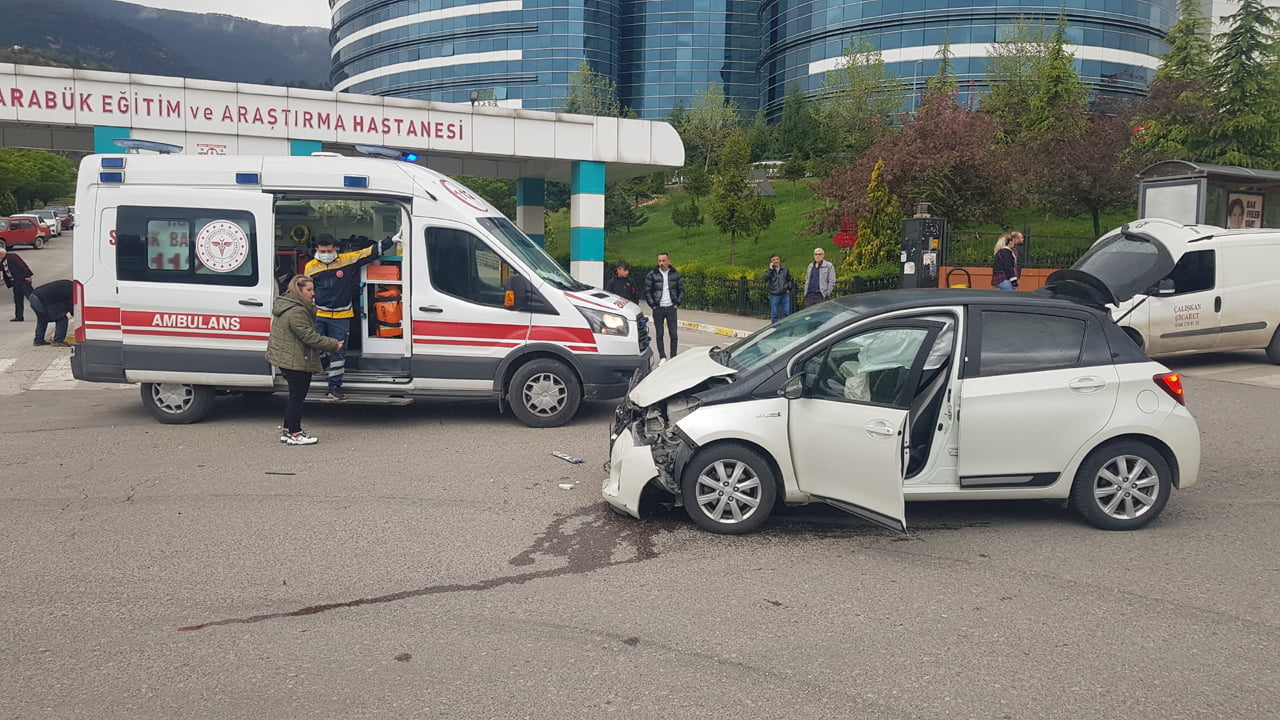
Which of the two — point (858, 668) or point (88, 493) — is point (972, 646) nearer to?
point (858, 668)

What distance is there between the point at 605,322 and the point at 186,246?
13.9 ft

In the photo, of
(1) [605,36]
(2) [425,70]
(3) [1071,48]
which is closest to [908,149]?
(3) [1071,48]

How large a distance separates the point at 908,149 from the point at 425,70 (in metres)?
71.3

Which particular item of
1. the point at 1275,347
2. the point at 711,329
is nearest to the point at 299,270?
the point at 711,329

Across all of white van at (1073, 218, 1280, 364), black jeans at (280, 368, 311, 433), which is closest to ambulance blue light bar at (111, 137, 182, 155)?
black jeans at (280, 368, 311, 433)

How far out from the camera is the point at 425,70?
87.2 meters

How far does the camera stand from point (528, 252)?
32.8 feet

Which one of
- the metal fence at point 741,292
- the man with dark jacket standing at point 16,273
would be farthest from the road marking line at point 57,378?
the metal fence at point 741,292

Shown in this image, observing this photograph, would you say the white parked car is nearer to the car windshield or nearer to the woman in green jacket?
the car windshield

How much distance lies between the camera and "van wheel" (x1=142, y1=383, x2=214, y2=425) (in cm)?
959

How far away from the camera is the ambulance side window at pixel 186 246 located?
9.33 meters

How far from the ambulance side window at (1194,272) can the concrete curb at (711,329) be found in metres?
8.48

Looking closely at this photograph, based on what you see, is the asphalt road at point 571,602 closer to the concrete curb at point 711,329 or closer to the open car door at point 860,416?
the open car door at point 860,416

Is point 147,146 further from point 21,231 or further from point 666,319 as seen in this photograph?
point 21,231
